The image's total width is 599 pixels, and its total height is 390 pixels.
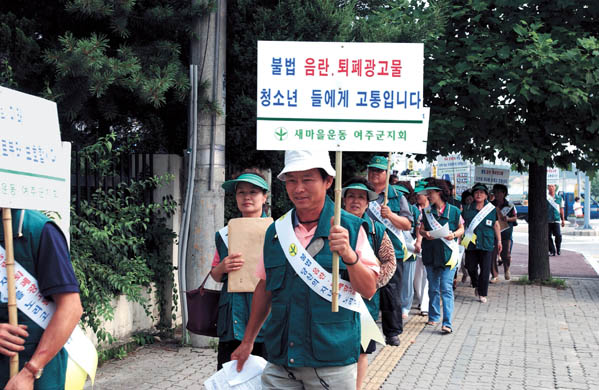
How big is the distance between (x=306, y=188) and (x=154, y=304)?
4.82 meters

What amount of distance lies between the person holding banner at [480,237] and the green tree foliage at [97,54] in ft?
17.1

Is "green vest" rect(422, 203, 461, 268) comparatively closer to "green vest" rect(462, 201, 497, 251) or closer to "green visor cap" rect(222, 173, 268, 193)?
"green vest" rect(462, 201, 497, 251)

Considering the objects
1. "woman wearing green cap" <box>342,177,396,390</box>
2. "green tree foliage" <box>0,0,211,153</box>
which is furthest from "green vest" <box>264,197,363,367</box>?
"green tree foliage" <box>0,0,211,153</box>

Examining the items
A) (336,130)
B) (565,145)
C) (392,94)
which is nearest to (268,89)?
(336,130)

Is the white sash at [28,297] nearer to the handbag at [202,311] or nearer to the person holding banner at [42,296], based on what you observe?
the person holding banner at [42,296]

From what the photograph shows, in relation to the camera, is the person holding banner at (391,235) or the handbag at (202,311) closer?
the handbag at (202,311)

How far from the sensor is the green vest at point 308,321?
3414 millimetres

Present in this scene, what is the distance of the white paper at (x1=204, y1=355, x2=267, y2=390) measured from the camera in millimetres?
3838

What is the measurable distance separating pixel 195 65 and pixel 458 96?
6.01 m

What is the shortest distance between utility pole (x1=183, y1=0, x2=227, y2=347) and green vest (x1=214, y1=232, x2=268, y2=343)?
3.04 meters

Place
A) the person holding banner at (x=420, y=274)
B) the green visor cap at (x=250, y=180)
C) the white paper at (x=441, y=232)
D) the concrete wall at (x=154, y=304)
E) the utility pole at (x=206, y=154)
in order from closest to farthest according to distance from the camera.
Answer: the green visor cap at (x=250, y=180)
the concrete wall at (x=154, y=304)
the utility pole at (x=206, y=154)
the white paper at (x=441, y=232)
the person holding banner at (x=420, y=274)

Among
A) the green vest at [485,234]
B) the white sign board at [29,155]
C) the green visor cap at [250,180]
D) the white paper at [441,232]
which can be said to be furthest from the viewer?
the green vest at [485,234]

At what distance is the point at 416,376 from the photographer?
270 inches

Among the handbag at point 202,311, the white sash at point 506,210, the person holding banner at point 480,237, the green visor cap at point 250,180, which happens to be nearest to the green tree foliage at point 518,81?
the person holding banner at point 480,237
